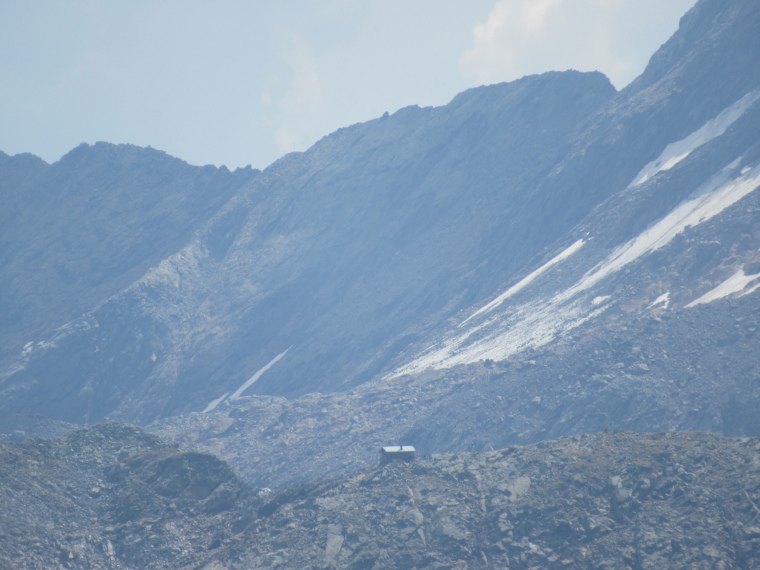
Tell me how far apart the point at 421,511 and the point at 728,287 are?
5017 cm

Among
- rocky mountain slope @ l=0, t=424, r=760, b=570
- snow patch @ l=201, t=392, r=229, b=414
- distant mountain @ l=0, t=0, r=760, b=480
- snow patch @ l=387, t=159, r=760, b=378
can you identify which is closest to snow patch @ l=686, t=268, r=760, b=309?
distant mountain @ l=0, t=0, r=760, b=480

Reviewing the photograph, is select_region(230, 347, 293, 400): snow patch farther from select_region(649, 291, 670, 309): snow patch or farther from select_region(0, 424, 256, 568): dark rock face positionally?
select_region(0, 424, 256, 568): dark rock face

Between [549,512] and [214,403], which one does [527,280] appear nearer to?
[214,403]

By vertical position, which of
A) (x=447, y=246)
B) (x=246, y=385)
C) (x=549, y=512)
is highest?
(x=447, y=246)

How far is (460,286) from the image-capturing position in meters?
128

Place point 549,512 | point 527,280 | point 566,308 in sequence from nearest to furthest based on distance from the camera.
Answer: point 549,512
point 566,308
point 527,280

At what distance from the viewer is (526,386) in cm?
8019

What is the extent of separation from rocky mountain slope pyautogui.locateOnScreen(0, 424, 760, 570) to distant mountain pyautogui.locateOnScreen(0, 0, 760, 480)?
76.5ft

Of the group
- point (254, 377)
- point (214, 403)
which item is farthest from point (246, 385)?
point (214, 403)

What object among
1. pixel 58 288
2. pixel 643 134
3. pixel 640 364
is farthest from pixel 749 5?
pixel 58 288

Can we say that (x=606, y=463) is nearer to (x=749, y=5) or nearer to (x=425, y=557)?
(x=425, y=557)

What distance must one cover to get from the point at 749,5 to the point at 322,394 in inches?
3210

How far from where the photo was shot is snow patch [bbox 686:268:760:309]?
80.0m

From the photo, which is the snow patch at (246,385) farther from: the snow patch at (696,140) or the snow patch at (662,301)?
the snow patch at (662,301)
